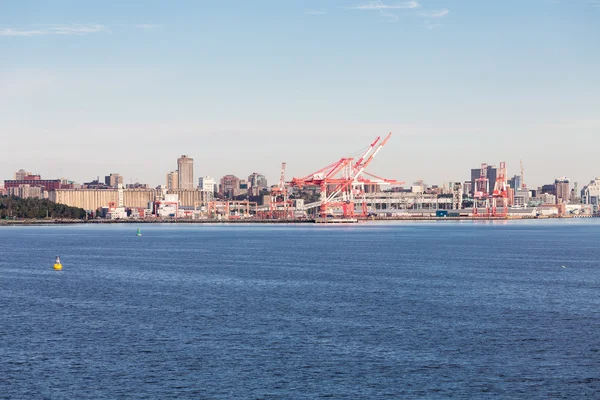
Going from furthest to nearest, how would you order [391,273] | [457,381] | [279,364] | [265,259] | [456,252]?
[456,252], [265,259], [391,273], [279,364], [457,381]

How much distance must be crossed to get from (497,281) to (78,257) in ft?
129

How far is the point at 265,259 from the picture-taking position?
233 feet

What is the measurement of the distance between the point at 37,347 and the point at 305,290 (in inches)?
748

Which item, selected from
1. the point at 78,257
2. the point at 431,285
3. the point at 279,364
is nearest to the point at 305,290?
the point at 431,285

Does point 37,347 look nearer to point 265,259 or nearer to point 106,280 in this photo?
point 106,280

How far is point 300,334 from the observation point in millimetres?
31750

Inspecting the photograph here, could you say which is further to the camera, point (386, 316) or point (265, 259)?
point (265, 259)

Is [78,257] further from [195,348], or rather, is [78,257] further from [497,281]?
[195,348]

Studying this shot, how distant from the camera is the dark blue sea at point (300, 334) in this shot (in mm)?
24422

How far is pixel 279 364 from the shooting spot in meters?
26.9

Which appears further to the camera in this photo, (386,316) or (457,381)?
(386,316)

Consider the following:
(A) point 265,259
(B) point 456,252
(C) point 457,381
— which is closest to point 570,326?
(C) point 457,381

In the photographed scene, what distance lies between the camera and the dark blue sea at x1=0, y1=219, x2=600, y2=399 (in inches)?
961

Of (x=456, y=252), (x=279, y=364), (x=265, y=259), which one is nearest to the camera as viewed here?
(x=279, y=364)
